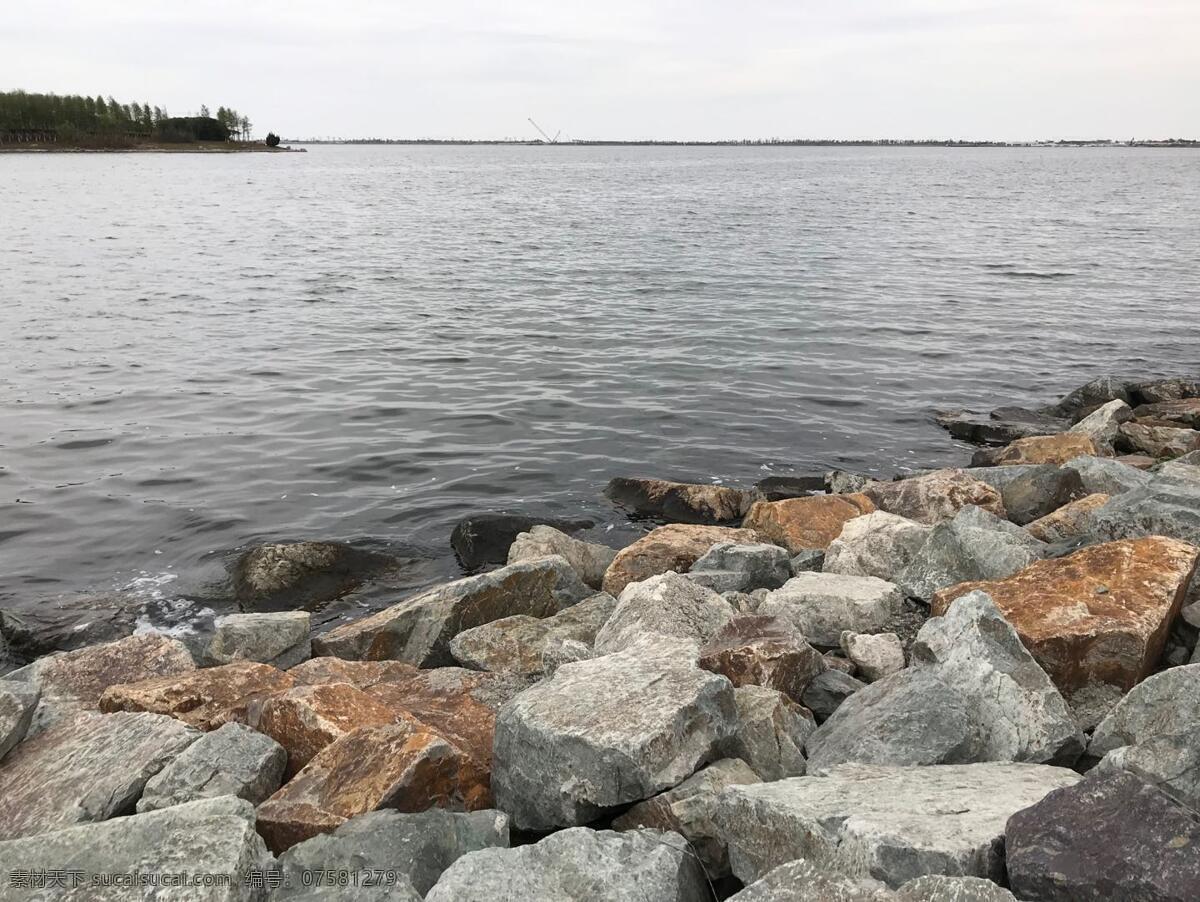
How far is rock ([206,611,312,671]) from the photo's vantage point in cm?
794

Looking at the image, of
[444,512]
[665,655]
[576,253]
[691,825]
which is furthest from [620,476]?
[576,253]

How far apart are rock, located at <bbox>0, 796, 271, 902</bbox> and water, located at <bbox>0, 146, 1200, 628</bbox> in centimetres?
664

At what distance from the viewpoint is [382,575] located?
10.6 metres

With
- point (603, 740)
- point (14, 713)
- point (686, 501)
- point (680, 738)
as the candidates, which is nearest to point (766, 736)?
point (680, 738)

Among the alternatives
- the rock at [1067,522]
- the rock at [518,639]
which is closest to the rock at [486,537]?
the rock at [518,639]

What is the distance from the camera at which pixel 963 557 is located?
7.46m

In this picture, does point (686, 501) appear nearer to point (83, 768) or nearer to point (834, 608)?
point (834, 608)

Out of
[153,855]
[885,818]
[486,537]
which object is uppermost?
[885,818]

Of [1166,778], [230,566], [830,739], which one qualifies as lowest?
[230,566]

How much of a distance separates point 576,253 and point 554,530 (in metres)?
29.8

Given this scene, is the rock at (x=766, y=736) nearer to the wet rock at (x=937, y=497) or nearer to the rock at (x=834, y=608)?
the rock at (x=834, y=608)

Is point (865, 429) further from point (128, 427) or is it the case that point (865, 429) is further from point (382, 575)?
point (128, 427)

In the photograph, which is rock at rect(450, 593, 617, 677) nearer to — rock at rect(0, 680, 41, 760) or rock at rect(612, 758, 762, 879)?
rock at rect(612, 758, 762, 879)

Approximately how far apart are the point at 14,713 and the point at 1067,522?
8643 mm
